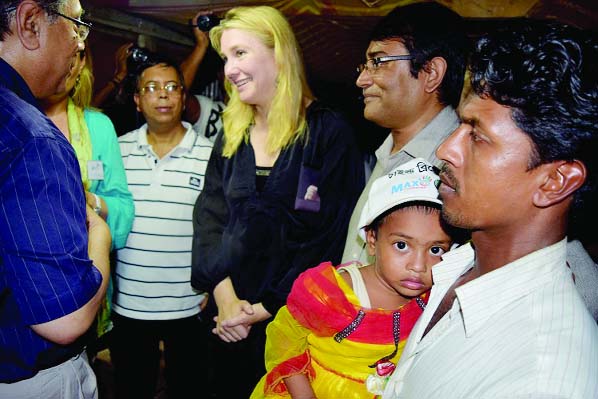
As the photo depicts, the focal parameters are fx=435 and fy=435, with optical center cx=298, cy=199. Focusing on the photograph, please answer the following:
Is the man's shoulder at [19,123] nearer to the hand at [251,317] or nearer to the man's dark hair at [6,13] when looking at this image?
the man's dark hair at [6,13]

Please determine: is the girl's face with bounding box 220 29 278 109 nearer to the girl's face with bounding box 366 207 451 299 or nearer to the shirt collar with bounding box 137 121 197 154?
the shirt collar with bounding box 137 121 197 154

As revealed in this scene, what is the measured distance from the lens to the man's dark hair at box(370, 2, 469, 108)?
6.57 ft

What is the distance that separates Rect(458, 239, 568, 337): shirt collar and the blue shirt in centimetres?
111

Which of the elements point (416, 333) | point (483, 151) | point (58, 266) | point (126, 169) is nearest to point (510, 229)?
point (483, 151)

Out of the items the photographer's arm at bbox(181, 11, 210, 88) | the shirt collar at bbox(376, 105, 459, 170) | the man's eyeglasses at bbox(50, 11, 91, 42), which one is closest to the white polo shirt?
the shirt collar at bbox(376, 105, 459, 170)

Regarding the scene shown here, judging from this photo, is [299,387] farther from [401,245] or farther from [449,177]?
[449,177]

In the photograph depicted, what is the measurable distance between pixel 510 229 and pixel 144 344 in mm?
2464

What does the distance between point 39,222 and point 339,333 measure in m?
1.07

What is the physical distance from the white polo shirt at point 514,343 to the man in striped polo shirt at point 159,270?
1892mm

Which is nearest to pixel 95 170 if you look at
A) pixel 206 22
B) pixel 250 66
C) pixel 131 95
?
pixel 250 66

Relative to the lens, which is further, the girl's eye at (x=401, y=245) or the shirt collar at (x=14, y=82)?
the girl's eye at (x=401, y=245)

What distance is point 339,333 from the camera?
5.37ft

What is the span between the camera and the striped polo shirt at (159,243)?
→ 9.04 feet

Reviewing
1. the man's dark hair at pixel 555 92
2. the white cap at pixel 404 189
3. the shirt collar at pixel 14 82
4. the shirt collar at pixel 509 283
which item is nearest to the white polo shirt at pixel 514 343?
the shirt collar at pixel 509 283
